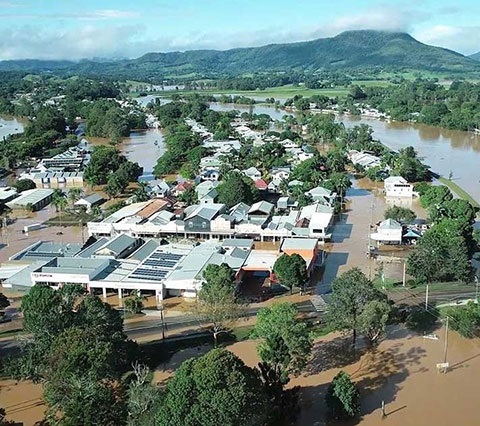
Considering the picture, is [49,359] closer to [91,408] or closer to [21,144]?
[91,408]

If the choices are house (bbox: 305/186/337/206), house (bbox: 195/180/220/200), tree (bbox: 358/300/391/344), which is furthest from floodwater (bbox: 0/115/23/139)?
tree (bbox: 358/300/391/344)

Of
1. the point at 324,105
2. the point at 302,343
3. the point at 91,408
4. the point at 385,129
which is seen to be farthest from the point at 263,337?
the point at 324,105

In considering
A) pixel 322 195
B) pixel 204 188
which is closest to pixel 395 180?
pixel 322 195

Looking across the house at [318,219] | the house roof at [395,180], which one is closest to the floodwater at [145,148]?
the house at [318,219]

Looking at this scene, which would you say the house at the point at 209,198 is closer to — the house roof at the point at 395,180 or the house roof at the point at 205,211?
the house roof at the point at 205,211

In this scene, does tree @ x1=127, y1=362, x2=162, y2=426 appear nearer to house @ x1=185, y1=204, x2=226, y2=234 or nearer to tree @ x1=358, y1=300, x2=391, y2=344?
tree @ x1=358, y1=300, x2=391, y2=344
